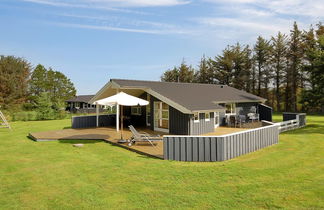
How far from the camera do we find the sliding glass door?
15.0m

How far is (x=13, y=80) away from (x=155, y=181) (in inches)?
2001

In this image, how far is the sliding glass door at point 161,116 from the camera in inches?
589

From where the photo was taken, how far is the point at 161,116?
15375 mm

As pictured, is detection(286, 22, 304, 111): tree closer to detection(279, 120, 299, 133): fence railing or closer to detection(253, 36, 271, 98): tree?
detection(253, 36, 271, 98): tree

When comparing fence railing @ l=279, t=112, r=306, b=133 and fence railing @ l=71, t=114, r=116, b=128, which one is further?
fence railing @ l=71, t=114, r=116, b=128

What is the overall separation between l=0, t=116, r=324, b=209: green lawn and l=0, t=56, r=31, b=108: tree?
4312 cm

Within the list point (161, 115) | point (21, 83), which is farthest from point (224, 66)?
point (21, 83)

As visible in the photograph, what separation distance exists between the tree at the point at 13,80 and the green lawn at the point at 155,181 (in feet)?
141

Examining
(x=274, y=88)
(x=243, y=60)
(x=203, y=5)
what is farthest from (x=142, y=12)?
(x=274, y=88)

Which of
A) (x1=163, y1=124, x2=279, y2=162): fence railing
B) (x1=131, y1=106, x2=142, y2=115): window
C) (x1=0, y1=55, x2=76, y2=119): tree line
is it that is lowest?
(x1=163, y1=124, x2=279, y2=162): fence railing

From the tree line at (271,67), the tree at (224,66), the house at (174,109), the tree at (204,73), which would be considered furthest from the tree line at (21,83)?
the tree line at (271,67)

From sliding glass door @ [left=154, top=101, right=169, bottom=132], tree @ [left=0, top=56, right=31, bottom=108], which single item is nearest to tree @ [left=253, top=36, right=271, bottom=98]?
sliding glass door @ [left=154, top=101, right=169, bottom=132]

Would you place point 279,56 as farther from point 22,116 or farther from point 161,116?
point 22,116

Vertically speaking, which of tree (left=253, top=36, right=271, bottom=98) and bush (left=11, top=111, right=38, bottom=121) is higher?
tree (left=253, top=36, right=271, bottom=98)
